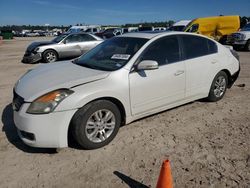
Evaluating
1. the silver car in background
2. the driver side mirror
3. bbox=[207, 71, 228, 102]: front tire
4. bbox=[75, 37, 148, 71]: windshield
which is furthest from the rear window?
the silver car in background

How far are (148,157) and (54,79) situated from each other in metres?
1.73

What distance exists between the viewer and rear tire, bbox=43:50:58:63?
11537 millimetres

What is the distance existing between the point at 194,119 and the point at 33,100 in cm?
283

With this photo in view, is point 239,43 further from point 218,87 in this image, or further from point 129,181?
point 129,181

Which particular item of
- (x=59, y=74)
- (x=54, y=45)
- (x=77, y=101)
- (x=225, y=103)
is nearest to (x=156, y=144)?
(x=77, y=101)

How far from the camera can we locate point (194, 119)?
4602 mm

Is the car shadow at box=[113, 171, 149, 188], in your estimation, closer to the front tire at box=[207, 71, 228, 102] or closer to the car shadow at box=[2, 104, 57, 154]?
the car shadow at box=[2, 104, 57, 154]

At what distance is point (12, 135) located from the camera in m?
4.02

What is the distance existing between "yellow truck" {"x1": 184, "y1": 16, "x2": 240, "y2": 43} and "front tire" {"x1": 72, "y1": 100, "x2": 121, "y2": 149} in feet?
58.3

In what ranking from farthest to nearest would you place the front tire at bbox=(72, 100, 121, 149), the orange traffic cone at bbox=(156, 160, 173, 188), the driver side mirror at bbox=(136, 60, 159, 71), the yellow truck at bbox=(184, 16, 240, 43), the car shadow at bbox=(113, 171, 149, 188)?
the yellow truck at bbox=(184, 16, 240, 43)
the driver side mirror at bbox=(136, 60, 159, 71)
the front tire at bbox=(72, 100, 121, 149)
the car shadow at bbox=(113, 171, 149, 188)
the orange traffic cone at bbox=(156, 160, 173, 188)

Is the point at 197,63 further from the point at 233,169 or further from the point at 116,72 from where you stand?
the point at 233,169

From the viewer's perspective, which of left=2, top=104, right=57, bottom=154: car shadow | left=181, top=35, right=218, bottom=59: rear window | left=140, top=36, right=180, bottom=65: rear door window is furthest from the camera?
left=181, top=35, right=218, bottom=59: rear window

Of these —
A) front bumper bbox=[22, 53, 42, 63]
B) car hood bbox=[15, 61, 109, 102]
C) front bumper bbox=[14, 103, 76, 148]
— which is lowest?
front bumper bbox=[14, 103, 76, 148]

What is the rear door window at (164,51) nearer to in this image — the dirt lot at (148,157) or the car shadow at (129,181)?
the dirt lot at (148,157)
